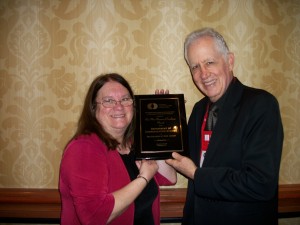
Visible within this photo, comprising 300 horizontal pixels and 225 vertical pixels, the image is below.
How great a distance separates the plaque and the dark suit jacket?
0.24 metres

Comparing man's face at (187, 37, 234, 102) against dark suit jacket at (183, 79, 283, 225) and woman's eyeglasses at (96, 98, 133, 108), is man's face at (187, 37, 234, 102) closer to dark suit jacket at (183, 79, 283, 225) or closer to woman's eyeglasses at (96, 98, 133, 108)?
dark suit jacket at (183, 79, 283, 225)

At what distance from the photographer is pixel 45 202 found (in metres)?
1.90

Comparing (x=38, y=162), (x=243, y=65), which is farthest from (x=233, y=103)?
(x=38, y=162)

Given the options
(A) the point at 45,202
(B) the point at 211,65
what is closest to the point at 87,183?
(A) the point at 45,202

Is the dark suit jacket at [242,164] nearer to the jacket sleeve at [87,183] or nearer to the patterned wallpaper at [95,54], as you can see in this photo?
the jacket sleeve at [87,183]

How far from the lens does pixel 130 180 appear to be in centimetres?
146

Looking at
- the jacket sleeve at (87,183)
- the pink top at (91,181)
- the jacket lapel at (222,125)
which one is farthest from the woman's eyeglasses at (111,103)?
the jacket lapel at (222,125)

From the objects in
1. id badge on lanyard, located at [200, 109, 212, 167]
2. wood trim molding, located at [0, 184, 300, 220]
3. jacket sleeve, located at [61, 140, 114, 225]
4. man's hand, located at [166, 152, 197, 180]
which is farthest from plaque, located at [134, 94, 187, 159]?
wood trim molding, located at [0, 184, 300, 220]

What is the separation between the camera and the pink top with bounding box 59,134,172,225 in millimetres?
1233

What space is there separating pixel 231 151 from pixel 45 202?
5.05 feet

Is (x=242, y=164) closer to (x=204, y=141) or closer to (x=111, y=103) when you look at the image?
(x=204, y=141)

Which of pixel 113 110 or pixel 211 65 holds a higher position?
pixel 211 65

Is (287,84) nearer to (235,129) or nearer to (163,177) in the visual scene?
(235,129)

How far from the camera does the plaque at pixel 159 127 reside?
59.0 inches
